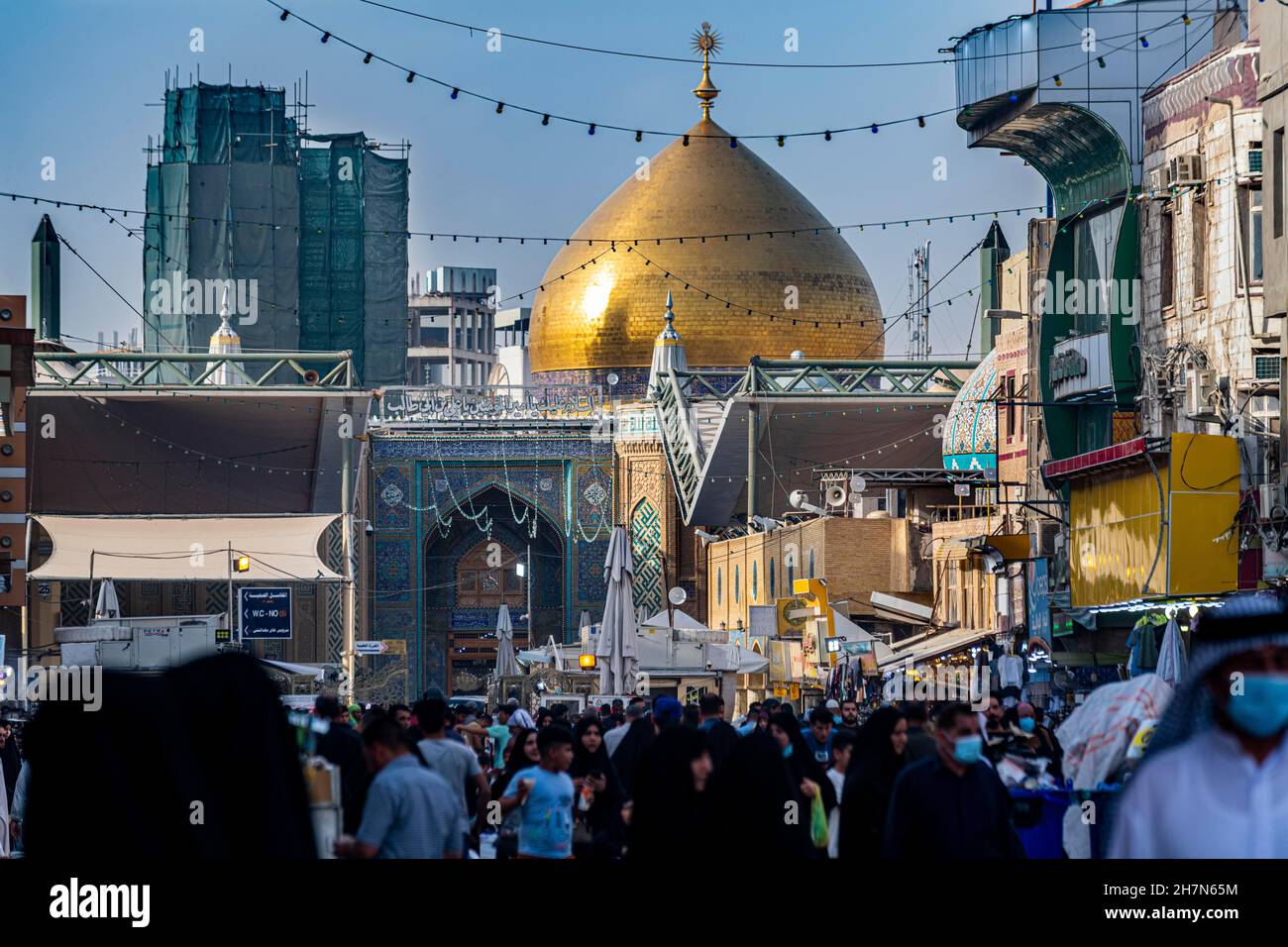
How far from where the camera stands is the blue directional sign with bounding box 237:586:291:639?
2480 centimetres

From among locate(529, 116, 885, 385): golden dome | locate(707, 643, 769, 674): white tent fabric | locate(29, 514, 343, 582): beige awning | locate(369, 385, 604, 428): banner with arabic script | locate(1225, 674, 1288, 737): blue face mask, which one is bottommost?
locate(1225, 674, 1288, 737): blue face mask

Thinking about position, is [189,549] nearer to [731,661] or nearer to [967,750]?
[731,661]

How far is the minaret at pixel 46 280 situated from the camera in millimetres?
43375

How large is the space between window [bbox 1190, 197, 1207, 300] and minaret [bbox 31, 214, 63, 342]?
26279 millimetres

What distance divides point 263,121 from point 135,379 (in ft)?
47.3

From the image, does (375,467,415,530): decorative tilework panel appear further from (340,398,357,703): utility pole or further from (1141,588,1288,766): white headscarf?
(1141,588,1288,766): white headscarf

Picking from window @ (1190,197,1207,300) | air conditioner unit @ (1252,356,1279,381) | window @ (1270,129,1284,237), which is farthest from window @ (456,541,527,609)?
window @ (1270,129,1284,237)

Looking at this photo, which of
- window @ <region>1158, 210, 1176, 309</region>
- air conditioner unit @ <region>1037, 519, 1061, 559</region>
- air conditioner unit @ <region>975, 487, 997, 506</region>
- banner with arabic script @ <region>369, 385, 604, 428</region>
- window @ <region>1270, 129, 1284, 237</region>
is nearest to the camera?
window @ <region>1270, 129, 1284, 237</region>

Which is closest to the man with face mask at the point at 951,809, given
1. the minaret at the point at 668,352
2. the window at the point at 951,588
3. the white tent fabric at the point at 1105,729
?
the white tent fabric at the point at 1105,729

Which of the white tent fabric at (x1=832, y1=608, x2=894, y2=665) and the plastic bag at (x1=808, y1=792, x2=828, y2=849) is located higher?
the white tent fabric at (x1=832, y1=608, x2=894, y2=665)

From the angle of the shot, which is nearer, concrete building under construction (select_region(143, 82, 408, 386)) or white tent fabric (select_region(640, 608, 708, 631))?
white tent fabric (select_region(640, 608, 708, 631))

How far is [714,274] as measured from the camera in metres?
51.5
